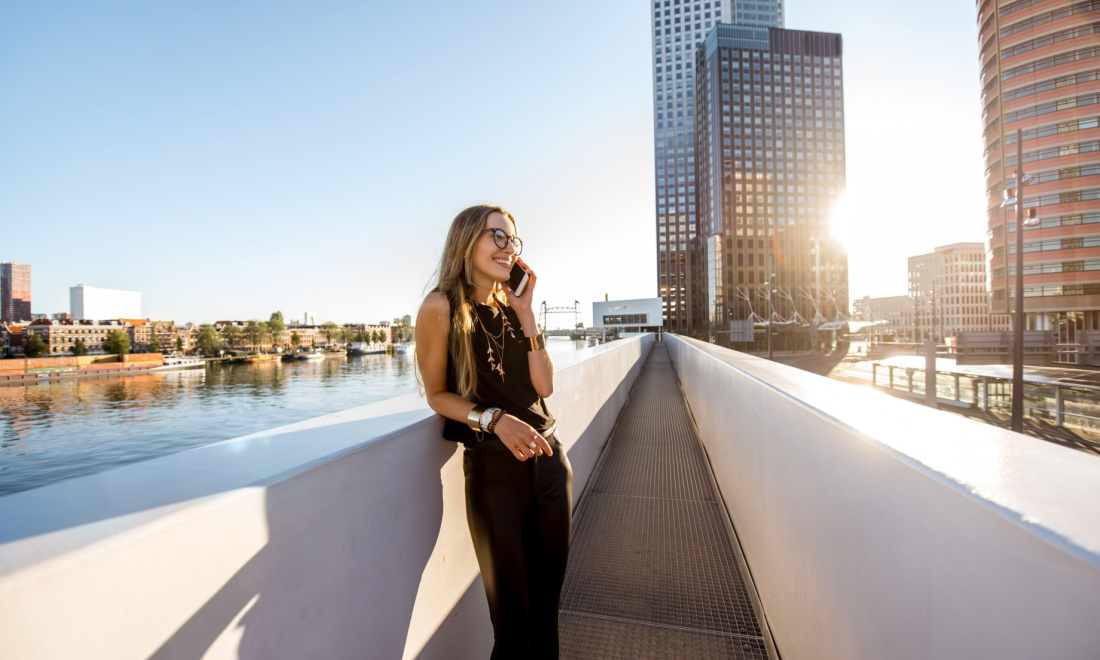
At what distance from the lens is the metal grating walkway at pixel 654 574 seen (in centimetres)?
216

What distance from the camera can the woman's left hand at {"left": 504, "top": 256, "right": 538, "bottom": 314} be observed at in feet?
5.72

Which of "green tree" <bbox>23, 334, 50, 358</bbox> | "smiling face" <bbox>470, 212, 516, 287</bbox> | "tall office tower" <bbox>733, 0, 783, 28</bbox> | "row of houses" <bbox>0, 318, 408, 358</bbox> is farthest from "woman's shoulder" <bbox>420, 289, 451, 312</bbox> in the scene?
"tall office tower" <bbox>733, 0, 783, 28</bbox>

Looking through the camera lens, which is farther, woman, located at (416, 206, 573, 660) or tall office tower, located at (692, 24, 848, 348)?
tall office tower, located at (692, 24, 848, 348)

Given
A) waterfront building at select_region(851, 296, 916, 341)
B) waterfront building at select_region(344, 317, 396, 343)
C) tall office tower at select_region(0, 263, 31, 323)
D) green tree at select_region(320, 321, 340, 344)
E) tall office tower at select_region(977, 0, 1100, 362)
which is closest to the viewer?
tall office tower at select_region(977, 0, 1100, 362)

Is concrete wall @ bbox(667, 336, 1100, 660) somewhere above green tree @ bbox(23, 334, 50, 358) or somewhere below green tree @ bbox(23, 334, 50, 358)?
above

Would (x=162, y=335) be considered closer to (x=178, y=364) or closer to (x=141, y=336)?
(x=141, y=336)

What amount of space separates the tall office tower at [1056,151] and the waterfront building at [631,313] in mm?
57076

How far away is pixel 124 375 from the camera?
6247cm

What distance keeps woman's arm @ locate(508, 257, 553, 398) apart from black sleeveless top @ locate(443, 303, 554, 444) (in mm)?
23

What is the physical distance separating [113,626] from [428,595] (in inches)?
40.5

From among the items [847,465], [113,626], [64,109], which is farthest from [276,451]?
[64,109]

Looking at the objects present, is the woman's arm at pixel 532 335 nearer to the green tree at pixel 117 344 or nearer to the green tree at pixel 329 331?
the green tree at pixel 117 344

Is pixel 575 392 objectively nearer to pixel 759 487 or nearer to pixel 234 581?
pixel 759 487

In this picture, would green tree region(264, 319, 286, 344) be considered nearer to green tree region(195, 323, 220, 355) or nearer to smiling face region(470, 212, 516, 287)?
green tree region(195, 323, 220, 355)
